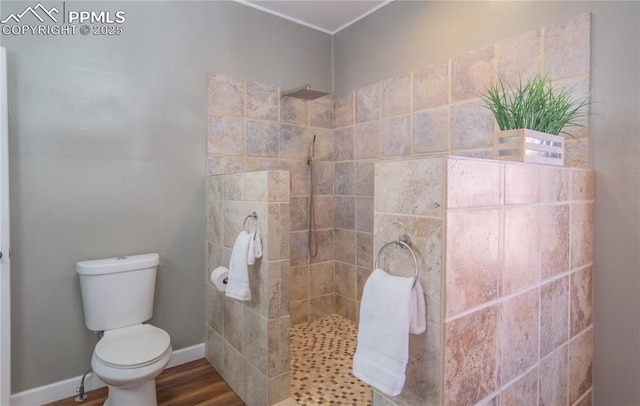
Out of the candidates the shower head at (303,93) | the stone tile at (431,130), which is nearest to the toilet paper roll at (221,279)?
the shower head at (303,93)

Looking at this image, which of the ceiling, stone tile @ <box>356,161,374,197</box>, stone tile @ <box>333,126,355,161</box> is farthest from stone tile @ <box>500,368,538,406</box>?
the ceiling

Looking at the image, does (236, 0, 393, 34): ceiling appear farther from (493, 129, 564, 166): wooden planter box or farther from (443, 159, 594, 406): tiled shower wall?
(443, 159, 594, 406): tiled shower wall

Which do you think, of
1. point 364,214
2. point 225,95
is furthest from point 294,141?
point 364,214

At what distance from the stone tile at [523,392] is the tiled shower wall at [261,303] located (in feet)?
3.56

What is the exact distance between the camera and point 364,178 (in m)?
2.78

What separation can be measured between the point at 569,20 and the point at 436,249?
5.23 ft

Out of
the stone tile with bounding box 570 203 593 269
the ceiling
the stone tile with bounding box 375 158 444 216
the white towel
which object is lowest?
the white towel

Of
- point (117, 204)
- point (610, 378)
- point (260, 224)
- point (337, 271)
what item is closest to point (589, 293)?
point (610, 378)

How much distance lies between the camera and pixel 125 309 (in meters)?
1.96

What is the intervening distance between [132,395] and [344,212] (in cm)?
193

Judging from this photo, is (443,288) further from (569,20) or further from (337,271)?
(337,271)

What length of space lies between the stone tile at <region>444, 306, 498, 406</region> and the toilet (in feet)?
4.68

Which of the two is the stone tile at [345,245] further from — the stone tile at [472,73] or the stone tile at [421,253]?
the stone tile at [421,253]

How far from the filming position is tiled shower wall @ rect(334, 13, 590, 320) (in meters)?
1.67
